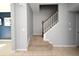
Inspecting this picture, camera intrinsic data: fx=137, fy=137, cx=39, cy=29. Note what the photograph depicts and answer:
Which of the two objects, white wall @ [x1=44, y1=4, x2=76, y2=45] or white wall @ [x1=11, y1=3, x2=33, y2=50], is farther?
white wall @ [x1=44, y1=4, x2=76, y2=45]

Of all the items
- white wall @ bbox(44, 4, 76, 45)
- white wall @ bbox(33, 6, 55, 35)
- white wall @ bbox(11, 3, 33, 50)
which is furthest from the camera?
white wall @ bbox(33, 6, 55, 35)

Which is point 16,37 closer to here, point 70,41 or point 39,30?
point 70,41

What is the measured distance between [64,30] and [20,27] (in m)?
2.64

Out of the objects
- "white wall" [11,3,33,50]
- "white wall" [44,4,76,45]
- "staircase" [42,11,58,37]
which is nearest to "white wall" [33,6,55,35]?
"staircase" [42,11,58,37]

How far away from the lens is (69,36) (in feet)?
24.9

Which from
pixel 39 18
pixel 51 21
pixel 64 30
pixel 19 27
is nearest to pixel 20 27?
pixel 19 27

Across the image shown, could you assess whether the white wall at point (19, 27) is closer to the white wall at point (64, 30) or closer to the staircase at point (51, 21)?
the white wall at point (64, 30)

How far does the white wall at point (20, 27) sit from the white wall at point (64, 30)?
1.96 metres

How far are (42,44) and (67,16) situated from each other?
82.7 inches

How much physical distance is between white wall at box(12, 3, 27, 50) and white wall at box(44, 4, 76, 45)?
196cm

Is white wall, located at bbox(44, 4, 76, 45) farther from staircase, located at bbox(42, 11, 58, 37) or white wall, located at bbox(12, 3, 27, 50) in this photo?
white wall, located at bbox(12, 3, 27, 50)

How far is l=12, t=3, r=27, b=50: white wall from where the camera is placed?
610 cm

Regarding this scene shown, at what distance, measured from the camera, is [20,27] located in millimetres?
6184

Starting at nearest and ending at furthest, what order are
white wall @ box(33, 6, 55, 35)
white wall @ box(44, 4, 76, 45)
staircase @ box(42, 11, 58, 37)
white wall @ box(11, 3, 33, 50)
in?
white wall @ box(11, 3, 33, 50), white wall @ box(44, 4, 76, 45), staircase @ box(42, 11, 58, 37), white wall @ box(33, 6, 55, 35)
